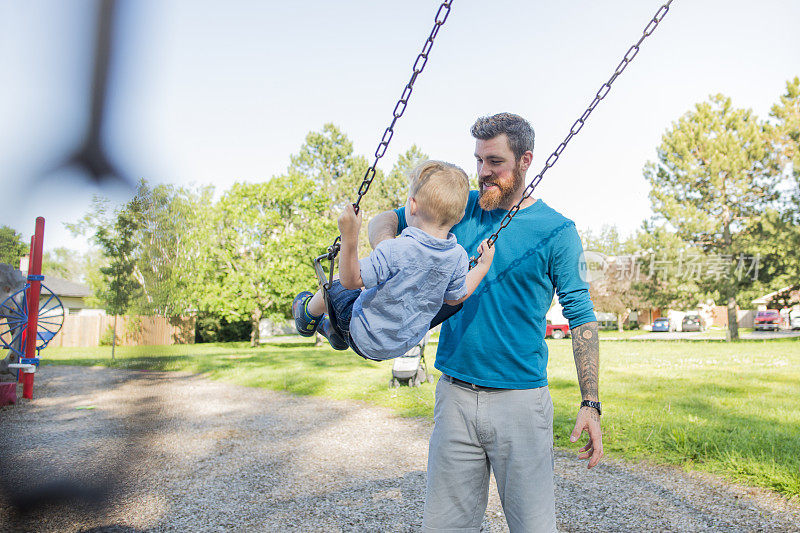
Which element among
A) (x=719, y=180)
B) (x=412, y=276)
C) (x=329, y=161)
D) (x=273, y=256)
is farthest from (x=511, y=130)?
(x=329, y=161)

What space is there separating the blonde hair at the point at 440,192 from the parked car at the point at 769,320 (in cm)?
4641

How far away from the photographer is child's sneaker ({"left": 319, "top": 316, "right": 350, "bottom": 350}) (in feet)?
7.07

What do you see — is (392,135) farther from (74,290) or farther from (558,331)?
(558,331)

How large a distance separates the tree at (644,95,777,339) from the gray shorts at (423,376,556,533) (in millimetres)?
29068

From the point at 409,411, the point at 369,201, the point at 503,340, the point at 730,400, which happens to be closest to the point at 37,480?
the point at 503,340

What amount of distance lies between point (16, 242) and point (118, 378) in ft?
2.36

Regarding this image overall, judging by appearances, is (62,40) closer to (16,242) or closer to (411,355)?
(16,242)

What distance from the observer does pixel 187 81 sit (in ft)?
5.32

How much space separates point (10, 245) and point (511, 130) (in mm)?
1817

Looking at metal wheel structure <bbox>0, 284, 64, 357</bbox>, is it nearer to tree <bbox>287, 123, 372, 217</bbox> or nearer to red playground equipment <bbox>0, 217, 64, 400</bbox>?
red playground equipment <bbox>0, 217, 64, 400</bbox>

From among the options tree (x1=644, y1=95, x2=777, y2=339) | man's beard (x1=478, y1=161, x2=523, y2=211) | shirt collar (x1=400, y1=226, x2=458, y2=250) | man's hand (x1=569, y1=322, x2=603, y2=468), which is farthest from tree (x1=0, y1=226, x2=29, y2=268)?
tree (x1=644, y1=95, x2=777, y2=339)

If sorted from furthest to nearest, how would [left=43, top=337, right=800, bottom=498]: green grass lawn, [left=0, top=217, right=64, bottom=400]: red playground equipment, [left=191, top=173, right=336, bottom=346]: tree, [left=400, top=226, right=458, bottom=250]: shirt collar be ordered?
1. [left=191, top=173, right=336, bottom=346]: tree
2. [left=43, top=337, right=800, bottom=498]: green grass lawn
3. [left=400, top=226, right=458, bottom=250]: shirt collar
4. [left=0, top=217, right=64, bottom=400]: red playground equipment

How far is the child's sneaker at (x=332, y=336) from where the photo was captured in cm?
216

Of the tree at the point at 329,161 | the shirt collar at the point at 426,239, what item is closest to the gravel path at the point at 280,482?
the shirt collar at the point at 426,239
